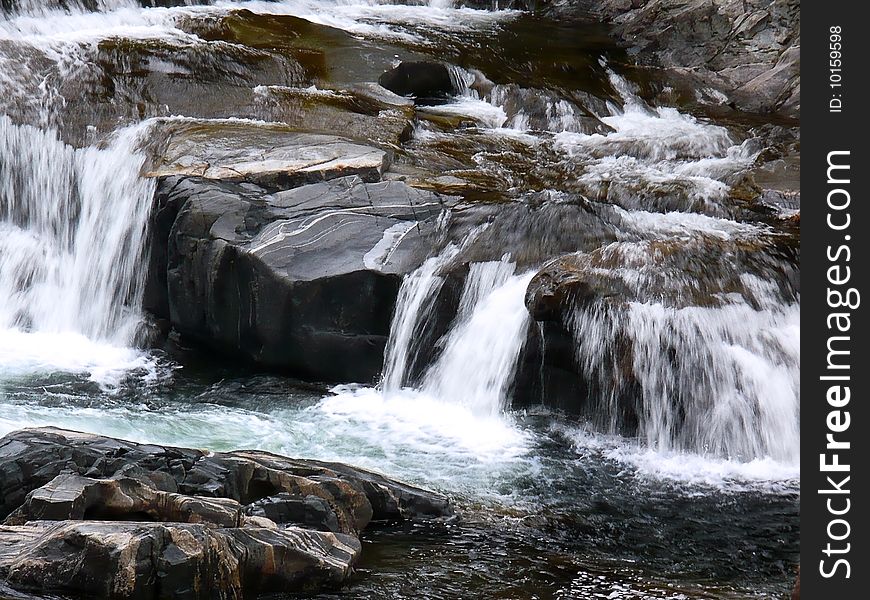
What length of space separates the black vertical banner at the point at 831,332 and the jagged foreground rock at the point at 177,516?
298 cm

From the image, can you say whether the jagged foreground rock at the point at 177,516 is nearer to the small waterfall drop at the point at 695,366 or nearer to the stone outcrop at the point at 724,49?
the small waterfall drop at the point at 695,366

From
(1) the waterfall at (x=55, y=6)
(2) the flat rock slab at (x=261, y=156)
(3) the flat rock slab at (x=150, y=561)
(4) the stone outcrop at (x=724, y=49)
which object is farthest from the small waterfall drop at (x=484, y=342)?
(1) the waterfall at (x=55, y=6)

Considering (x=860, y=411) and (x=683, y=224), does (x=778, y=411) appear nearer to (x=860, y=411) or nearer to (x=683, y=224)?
(x=683, y=224)

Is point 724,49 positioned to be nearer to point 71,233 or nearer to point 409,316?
point 409,316

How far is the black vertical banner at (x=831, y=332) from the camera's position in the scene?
3.43 meters

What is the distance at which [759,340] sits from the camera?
9055 millimetres

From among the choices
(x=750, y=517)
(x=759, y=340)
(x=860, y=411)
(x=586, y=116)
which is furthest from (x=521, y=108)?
(x=860, y=411)

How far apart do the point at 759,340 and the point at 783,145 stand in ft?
16.0

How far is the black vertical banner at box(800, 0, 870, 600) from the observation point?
343 centimetres

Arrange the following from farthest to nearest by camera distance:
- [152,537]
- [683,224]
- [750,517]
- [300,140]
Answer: [300,140] < [683,224] < [750,517] < [152,537]

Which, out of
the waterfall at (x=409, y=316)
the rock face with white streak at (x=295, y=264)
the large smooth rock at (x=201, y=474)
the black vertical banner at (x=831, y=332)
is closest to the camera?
the black vertical banner at (x=831, y=332)

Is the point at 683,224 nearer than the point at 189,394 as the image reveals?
No

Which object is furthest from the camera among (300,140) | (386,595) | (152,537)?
(300,140)

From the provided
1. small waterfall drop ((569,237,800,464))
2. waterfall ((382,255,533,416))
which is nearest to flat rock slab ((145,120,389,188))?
waterfall ((382,255,533,416))
